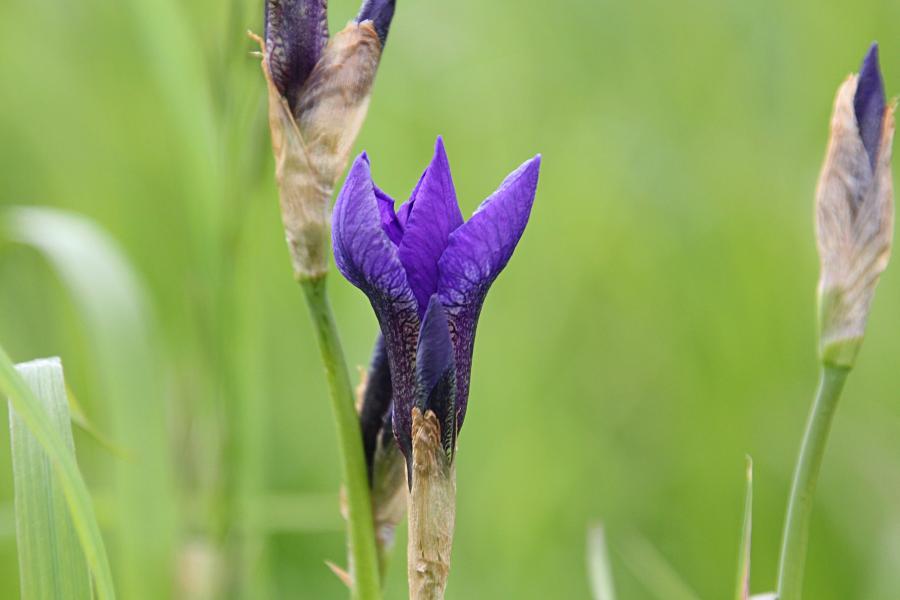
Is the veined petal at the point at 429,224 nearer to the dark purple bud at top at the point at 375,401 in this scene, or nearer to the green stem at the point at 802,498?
the dark purple bud at top at the point at 375,401

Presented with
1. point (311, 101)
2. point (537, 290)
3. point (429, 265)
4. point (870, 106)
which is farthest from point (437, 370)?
point (537, 290)

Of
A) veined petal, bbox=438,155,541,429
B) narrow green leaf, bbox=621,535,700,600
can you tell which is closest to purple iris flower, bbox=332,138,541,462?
veined petal, bbox=438,155,541,429

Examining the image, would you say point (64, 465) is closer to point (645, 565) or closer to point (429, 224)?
point (429, 224)

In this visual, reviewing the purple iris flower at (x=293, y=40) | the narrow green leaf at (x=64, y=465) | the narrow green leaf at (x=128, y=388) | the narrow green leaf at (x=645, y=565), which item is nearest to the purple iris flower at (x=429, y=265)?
the purple iris flower at (x=293, y=40)

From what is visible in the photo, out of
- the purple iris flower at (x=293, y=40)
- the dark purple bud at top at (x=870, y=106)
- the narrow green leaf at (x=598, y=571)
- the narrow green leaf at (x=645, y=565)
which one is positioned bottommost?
the narrow green leaf at (x=645, y=565)

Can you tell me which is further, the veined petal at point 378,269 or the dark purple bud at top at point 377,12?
the dark purple bud at top at point 377,12

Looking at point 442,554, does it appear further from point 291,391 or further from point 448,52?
point 448,52
